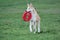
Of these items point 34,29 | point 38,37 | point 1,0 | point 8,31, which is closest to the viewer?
point 38,37

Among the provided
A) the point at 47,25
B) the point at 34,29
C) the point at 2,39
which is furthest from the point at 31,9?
the point at 47,25

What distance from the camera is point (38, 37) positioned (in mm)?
8656

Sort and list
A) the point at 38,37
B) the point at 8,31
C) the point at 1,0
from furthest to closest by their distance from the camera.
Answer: the point at 1,0 → the point at 8,31 → the point at 38,37

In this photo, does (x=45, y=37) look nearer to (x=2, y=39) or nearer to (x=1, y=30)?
(x=2, y=39)

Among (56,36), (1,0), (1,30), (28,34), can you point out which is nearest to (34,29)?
(28,34)

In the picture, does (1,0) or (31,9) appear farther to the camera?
(1,0)

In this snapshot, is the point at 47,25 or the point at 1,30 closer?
the point at 1,30

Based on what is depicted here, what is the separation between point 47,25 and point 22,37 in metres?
2.51

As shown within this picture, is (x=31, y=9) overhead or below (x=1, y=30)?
overhead

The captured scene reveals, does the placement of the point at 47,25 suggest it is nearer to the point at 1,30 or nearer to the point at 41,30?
the point at 41,30

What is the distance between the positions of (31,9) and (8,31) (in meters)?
1.57

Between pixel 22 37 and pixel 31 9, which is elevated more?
pixel 31 9

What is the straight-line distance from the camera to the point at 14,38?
28.5 feet

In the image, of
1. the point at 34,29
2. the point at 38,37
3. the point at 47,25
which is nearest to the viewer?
the point at 38,37
